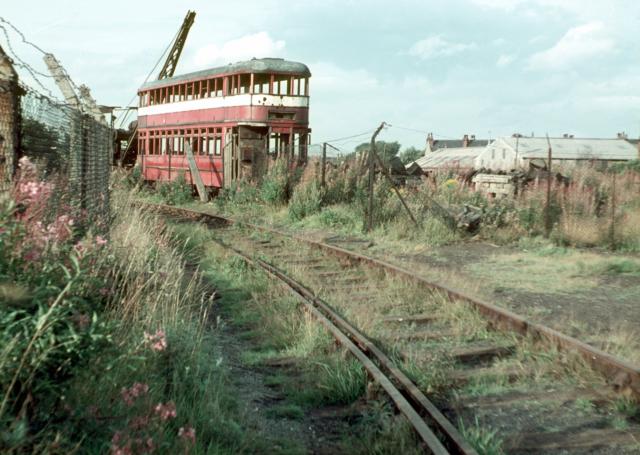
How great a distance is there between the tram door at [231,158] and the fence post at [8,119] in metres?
15.1

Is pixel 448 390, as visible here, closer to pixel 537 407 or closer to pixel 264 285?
pixel 537 407

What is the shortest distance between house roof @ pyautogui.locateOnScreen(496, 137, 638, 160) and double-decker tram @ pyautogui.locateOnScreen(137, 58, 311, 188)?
3951 cm

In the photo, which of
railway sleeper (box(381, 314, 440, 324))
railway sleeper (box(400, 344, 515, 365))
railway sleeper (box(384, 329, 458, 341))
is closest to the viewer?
railway sleeper (box(400, 344, 515, 365))

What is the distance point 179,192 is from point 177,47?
11907 mm

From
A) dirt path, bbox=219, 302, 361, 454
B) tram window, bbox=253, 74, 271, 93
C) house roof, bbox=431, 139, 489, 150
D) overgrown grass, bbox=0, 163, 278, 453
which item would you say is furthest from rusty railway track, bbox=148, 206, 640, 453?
house roof, bbox=431, 139, 489, 150

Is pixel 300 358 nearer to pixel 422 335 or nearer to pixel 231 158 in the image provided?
pixel 422 335

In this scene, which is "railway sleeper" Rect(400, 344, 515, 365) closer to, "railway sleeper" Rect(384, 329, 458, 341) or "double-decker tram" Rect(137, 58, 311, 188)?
"railway sleeper" Rect(384, 329, 458, 341)

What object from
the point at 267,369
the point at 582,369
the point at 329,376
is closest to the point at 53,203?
the point at 267,369

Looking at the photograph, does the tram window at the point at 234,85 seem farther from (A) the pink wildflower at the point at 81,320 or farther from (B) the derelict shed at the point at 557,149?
(B) the derelict shed at the point at 557,149

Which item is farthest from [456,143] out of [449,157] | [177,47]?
[177,47]

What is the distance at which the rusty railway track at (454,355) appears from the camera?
3.99 meters

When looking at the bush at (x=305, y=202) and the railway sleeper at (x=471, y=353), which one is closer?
the railway sleeper at (x=471, y=353)

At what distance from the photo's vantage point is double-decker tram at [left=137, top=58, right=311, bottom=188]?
19.9m

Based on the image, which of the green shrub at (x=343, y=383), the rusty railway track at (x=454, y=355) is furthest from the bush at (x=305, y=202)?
the green shrub at (x=343, y=383)
